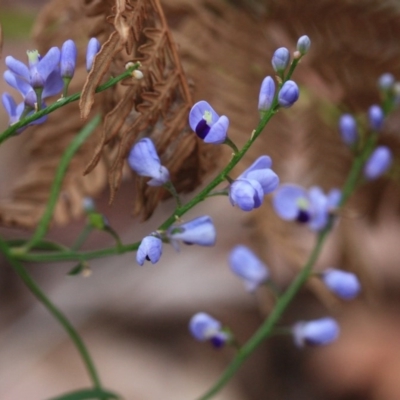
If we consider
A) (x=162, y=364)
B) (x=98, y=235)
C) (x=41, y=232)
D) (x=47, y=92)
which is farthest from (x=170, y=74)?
(x=98, y=235)

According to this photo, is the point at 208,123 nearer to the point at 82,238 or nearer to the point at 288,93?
the point at 288,93

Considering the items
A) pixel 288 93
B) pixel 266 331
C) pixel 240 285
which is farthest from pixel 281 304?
pixel 240 285

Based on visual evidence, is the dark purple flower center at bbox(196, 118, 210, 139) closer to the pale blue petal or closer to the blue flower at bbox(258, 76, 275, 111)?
the blue flower at bbox(258, 76, 275, 111)

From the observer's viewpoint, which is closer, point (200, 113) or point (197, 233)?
point (200, 113)

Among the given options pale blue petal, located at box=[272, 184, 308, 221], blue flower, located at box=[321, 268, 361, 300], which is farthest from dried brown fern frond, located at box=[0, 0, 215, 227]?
blue flower, located at box=[321, 268, 361, 300]

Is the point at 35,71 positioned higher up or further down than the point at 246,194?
higher up

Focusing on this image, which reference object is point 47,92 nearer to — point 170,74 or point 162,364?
point 170,74
